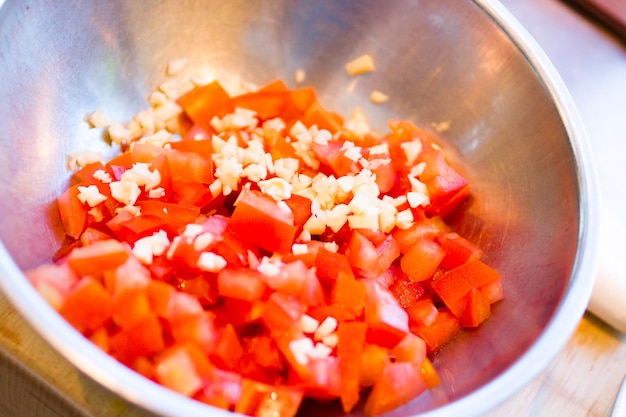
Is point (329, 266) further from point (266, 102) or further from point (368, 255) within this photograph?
point (266, 102)

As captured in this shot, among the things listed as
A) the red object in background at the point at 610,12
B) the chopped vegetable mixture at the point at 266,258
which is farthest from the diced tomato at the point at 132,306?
the red object in background at the point at 610,12

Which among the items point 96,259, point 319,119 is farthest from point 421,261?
point 96,259

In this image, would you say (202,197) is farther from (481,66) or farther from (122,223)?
(481,66)

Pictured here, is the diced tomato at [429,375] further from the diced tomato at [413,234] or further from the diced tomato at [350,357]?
the diced tomato at [413,234]

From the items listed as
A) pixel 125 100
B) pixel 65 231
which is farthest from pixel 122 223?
pixel 125 100

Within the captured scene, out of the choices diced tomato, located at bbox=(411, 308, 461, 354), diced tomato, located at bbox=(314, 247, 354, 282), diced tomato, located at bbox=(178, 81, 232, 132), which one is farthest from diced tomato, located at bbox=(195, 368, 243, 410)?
diced tomato, located at bbox=(178, 81, 232, 132)
